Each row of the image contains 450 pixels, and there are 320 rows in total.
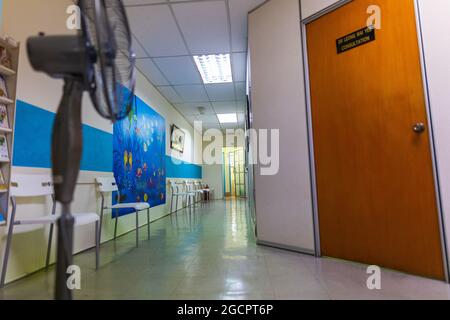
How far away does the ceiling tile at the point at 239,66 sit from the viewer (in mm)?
3941

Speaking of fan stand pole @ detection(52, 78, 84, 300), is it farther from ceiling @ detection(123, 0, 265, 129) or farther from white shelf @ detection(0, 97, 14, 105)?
ceiling @ detection(123, 0, 265, 129)

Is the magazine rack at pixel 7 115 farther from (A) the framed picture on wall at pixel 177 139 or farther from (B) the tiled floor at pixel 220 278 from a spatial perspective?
(A) the framed picture on wall at pixel 177 139

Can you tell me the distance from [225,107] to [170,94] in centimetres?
159

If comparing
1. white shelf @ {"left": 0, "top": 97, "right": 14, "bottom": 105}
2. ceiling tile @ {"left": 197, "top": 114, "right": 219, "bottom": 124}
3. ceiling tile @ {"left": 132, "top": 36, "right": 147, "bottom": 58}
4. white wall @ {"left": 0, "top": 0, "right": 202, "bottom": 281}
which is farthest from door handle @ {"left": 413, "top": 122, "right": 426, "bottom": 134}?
ceiling tile @ {"left": 197, "top": 114, "right": 219, "bottom": 124}

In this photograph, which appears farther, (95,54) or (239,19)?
(239,19)

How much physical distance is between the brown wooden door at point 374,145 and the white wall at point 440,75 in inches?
2.4

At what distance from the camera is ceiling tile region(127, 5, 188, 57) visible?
2.85 metres

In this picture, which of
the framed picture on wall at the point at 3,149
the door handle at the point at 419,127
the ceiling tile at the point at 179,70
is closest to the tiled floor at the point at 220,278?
the framed picture on wall at the point at 3,149

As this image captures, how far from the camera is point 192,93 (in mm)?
5410

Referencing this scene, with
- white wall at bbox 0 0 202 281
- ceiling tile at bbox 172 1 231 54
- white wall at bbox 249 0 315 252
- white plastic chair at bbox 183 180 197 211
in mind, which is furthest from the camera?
white plastic chair at bbox 183 180 197 211

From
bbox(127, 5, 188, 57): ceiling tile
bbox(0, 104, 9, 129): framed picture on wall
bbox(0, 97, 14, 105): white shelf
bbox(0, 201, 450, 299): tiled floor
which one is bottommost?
bbox(0, 201, 450, 299): tiled floor

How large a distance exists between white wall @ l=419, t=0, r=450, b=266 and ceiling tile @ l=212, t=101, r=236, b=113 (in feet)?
14.7

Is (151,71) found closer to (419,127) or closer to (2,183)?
(2,183)

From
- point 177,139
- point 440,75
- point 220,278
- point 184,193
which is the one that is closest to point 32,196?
point 220,278
